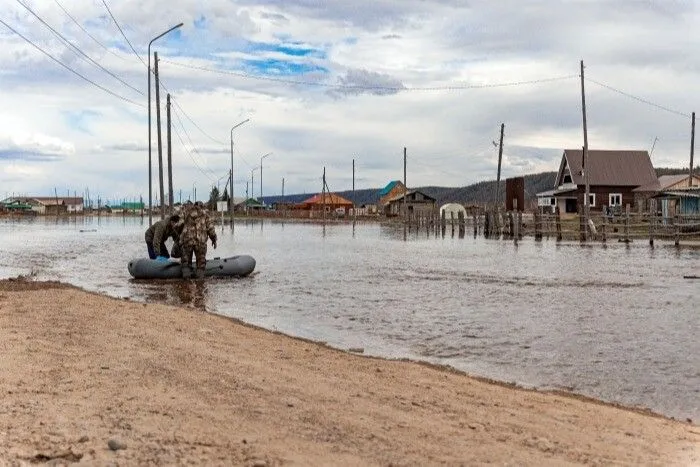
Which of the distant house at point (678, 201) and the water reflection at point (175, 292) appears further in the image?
the distant house at point (678, 201)

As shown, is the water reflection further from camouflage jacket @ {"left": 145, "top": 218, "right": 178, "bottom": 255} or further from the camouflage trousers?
camouflage jacket @ {"left": 145, "top": 218, "right": 178, "bottom": 255}

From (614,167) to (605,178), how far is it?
212cm

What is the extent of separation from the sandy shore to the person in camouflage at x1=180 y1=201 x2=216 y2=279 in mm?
12605

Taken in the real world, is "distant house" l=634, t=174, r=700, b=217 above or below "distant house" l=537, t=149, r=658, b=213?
below

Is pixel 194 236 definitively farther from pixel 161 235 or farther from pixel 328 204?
pixel 328 204

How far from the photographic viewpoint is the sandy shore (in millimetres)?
5242

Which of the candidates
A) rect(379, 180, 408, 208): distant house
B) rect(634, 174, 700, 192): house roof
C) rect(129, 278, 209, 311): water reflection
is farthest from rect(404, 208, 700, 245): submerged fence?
rect(379, 180, 408, 208): distant house

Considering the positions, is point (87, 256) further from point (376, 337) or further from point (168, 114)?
point (376, 337)

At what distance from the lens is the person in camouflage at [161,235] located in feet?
77.3

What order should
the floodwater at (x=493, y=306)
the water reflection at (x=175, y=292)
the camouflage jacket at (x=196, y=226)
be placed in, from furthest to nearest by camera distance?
the camouflage jacket at (x=196, y=226)
the water reflection at (x=175, y=292)
the floodwater at (x=493, y=306)

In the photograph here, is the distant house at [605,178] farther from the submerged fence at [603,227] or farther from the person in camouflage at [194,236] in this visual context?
the person in camouflage at [194,236]

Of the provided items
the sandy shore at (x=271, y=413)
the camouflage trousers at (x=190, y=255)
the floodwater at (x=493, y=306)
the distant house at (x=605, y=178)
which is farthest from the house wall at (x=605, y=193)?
the sandy shore at (x=271, y=413)

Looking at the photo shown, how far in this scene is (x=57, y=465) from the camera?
4762 millimetres

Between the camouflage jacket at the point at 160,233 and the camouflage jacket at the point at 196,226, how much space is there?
25.0 inches
